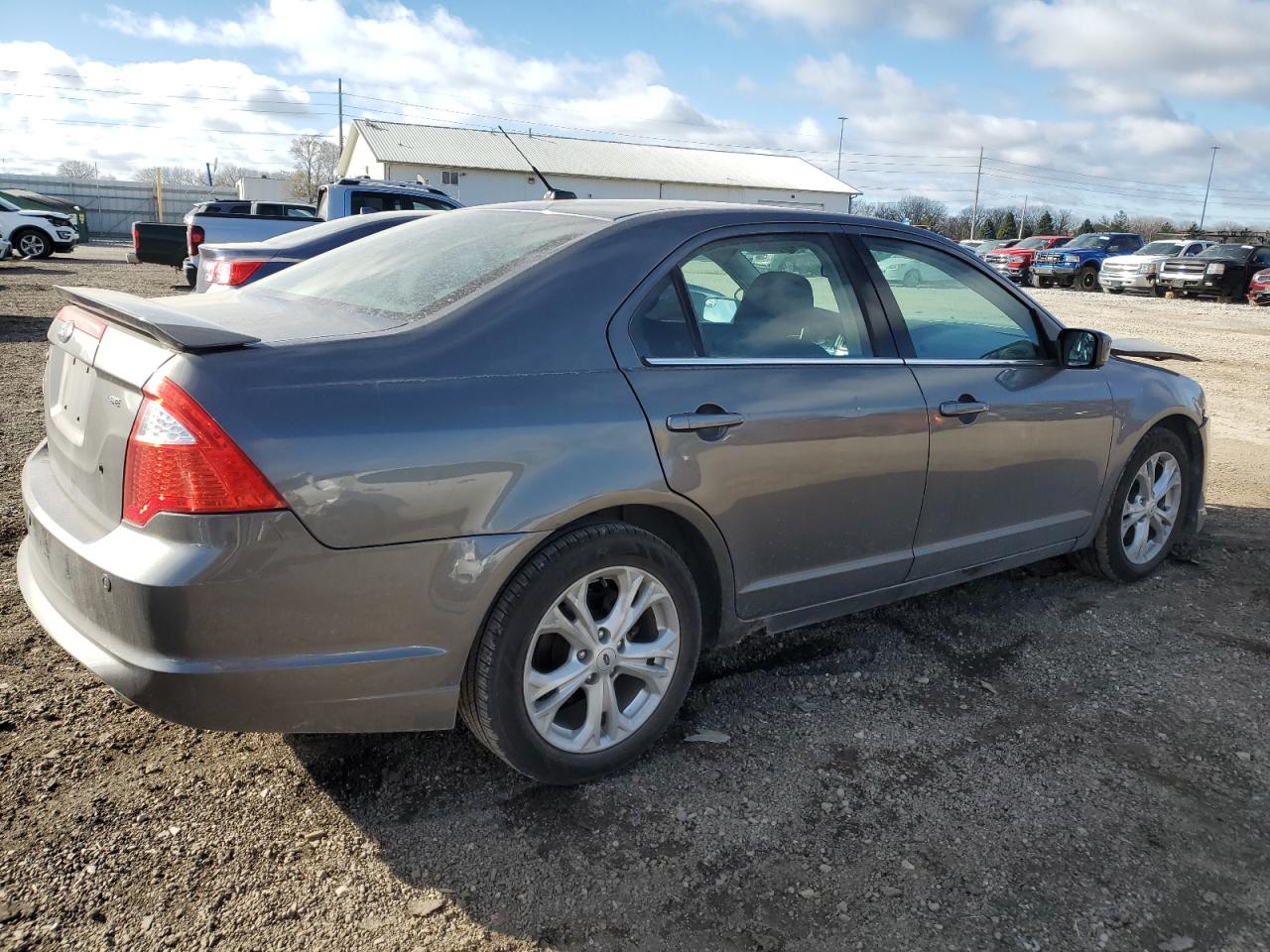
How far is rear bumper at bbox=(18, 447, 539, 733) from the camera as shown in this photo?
2191mm

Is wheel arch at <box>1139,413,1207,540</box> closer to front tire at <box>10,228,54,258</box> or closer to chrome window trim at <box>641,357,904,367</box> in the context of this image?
chrome window trim at <box>641,357,904,367</box>

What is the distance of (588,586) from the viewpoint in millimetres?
2764

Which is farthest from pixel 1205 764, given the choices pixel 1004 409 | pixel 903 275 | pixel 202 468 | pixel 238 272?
pixel 238 272

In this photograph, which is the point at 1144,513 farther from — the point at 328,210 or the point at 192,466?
the point at 328,210

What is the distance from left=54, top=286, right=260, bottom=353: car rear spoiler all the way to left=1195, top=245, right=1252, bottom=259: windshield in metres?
29.3

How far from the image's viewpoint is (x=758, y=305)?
3250 millimetres

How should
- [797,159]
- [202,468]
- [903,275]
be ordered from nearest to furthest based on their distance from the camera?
[202,468] → [903,275] → [797,159]

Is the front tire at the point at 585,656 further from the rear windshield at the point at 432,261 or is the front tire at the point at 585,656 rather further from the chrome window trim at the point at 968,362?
the chrome window trim at the point at 968,362

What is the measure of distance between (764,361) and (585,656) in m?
1.08

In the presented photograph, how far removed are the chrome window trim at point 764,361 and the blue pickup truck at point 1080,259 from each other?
30.0 metres

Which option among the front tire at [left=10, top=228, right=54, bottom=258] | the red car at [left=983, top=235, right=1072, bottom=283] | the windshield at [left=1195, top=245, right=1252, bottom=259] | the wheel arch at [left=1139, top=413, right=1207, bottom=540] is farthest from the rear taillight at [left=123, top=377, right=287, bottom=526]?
the red car at [left=983, top=235, right=1072, bottom=283]

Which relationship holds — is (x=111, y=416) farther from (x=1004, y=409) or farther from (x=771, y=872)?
(x=1004, y=409)

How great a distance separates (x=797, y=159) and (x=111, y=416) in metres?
68.3

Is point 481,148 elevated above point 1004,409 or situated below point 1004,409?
above
